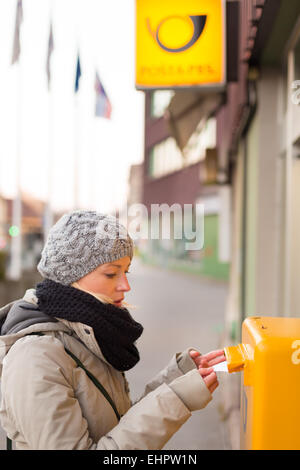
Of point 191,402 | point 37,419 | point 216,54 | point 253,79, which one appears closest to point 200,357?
point 191,402

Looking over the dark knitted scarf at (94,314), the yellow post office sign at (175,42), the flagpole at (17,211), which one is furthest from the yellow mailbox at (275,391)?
the flagpole at (17,211)

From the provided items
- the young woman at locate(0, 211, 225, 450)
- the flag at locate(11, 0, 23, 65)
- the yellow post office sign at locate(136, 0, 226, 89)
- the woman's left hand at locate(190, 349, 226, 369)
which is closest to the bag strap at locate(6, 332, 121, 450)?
the young woman at locate(0, 211, 225, 450)

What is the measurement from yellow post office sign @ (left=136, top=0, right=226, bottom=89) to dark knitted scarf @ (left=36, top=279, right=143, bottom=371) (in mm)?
2109

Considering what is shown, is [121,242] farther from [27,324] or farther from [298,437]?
[298,437]

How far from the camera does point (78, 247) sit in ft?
5.12

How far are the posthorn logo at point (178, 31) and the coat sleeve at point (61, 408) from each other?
2.56 meters

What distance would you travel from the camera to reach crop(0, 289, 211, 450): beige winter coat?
1.36 m

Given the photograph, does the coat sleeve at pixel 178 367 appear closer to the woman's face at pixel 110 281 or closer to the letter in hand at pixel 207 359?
the letter in hand at pixel 207 359

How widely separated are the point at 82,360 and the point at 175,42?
2577 millimetres

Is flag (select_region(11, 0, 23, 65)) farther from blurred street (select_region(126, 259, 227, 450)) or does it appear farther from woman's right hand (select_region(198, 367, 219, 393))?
woman's right hand (select_region(198, 367, 219, 393))

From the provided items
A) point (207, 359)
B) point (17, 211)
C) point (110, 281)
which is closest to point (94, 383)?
point (110, 281)

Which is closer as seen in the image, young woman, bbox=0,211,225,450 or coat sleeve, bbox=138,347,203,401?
young woman, bbox=0,211,225,450

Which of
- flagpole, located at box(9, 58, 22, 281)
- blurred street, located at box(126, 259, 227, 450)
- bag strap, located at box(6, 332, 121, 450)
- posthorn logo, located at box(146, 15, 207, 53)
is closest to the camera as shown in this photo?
bag strap, located at box(6, 332, 121, 450)

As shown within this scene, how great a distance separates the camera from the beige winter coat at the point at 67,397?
1.36 m
